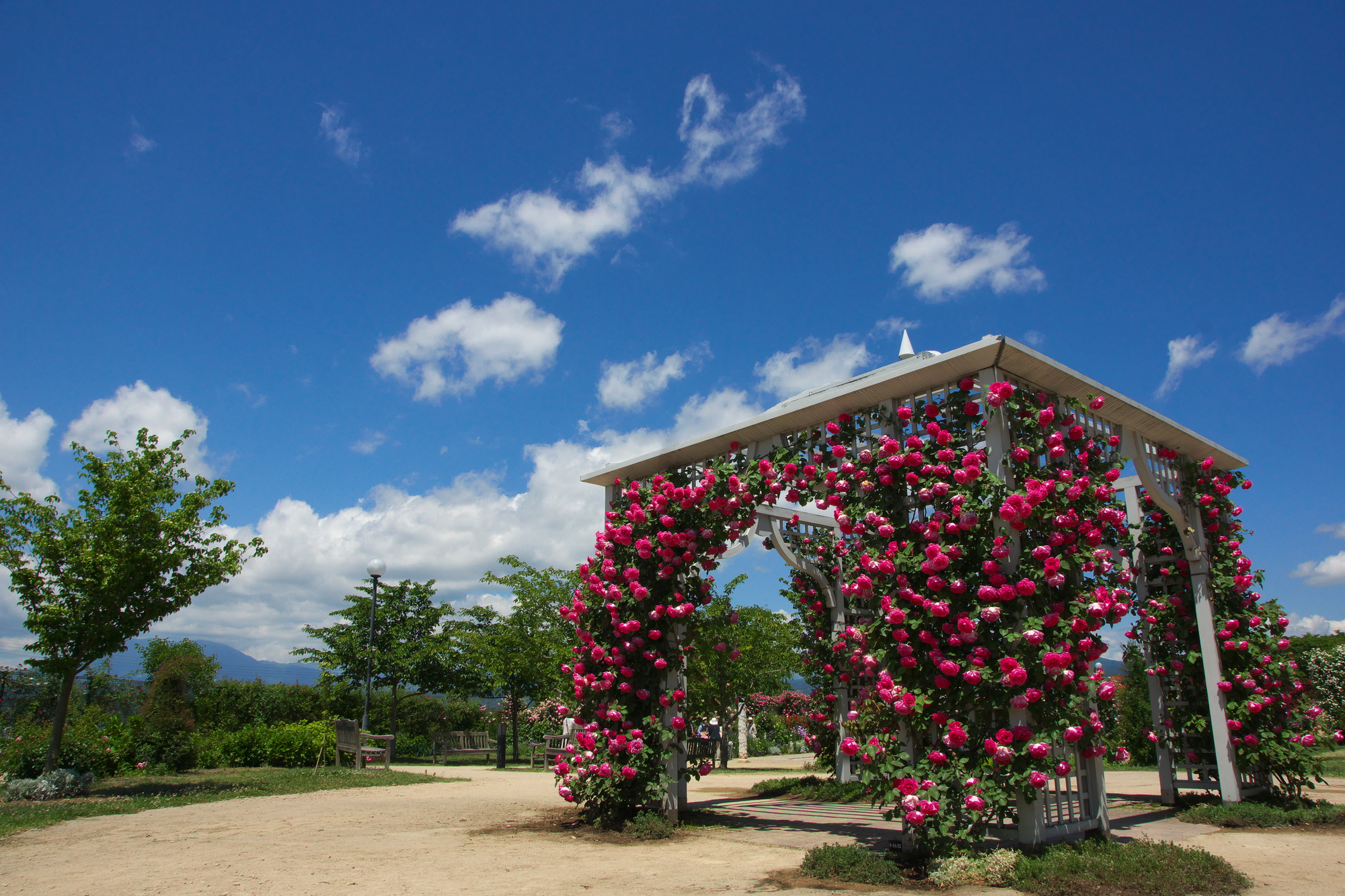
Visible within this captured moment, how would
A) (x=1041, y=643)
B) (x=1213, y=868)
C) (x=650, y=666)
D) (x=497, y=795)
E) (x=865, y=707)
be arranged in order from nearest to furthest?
(x=1213, y=868) < (x=1041, y=643) < (x=865, y=707) < (x=650, y=666) < (x=497, y=795)

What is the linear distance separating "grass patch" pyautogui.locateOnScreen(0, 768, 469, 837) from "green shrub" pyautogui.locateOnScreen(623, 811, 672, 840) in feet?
18.7

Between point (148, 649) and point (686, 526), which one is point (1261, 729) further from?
point (148, 649)

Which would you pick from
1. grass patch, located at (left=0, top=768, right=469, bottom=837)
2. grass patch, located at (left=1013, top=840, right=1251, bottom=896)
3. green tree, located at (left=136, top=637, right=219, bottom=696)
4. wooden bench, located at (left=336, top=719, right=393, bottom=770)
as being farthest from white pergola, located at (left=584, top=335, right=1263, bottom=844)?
green tree, located at (left=136, top=637, right=219, bottom=696)

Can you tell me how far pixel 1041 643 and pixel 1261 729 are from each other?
4.73 meters

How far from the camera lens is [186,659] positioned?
19.6 m

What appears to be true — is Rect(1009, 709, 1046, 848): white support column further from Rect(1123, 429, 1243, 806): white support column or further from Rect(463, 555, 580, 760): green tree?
Rect(463, 555, 580, 760): green tree

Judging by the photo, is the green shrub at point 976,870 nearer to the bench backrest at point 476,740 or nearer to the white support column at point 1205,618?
the white support column at point 1205,618

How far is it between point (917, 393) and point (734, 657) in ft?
18.0

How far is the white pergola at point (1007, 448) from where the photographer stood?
5.59 metres

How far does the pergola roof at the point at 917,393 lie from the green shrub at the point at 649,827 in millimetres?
3316

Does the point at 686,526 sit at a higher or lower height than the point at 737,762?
higher

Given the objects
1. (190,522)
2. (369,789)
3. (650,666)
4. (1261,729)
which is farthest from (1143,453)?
(190,522)

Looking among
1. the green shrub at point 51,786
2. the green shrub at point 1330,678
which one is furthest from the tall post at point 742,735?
the green shrub at point 51,786

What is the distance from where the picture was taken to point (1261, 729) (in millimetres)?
7695
